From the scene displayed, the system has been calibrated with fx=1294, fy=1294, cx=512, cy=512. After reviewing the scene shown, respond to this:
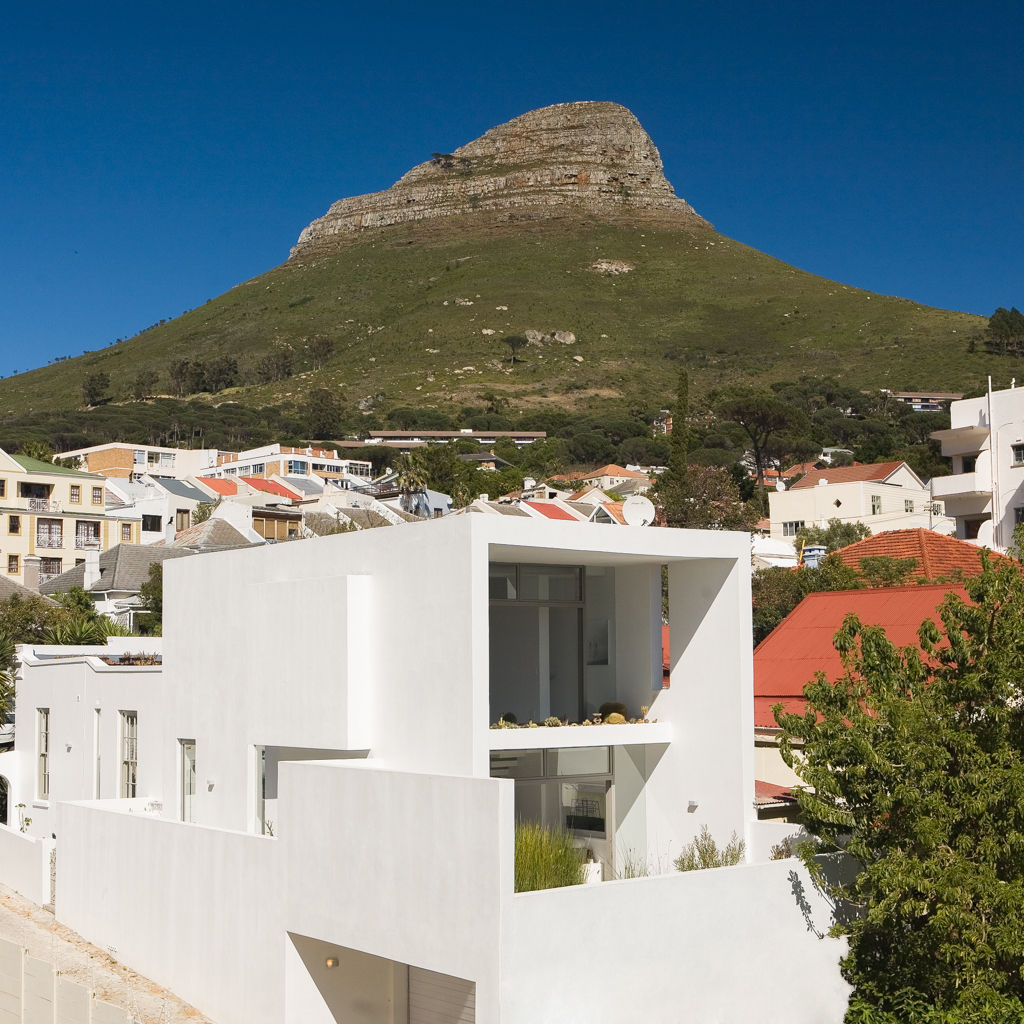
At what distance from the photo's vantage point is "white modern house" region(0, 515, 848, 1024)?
49.0 ft

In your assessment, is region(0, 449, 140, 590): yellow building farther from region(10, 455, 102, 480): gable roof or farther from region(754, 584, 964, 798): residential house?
region(754, 584, 964, 798): residential house

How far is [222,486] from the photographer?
303 ft

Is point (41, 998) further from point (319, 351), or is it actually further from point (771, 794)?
point (319, 351)

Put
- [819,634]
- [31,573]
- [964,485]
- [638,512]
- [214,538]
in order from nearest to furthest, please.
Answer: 1. [638,512]
2. [819,634]
3. [964,485]
4. [31,573]
5. [214,538]

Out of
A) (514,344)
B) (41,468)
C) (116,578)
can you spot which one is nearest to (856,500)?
(116,578)

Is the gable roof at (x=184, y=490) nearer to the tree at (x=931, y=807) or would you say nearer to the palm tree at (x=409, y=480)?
the palm tree at (x=409, y=480)

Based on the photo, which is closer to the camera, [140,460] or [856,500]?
[856,500]

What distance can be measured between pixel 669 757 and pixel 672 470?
1782 inches

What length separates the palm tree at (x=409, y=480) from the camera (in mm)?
84188

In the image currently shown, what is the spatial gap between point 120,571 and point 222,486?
2769 cm

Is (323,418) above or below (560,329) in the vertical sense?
below

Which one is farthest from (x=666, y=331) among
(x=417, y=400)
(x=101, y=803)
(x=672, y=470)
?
(x=101, y=803)

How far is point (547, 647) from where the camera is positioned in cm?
2028

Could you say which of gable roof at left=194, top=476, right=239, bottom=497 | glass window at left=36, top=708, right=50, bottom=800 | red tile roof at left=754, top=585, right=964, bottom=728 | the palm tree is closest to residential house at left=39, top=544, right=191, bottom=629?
the palm tree
